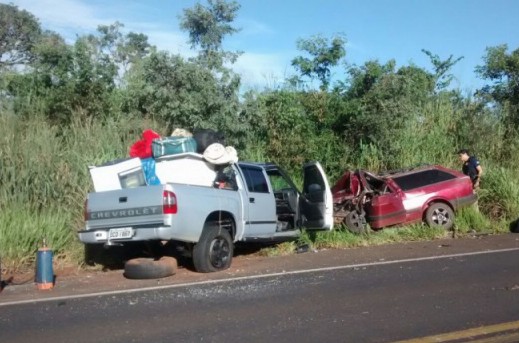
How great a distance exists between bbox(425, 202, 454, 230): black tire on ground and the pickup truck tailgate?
768 centimetres

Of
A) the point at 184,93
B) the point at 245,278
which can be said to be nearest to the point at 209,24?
the point at 184,93

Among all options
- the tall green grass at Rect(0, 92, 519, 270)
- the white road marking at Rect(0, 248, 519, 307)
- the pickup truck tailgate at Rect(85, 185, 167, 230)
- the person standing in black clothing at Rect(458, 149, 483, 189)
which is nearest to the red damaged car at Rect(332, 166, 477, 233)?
the tall green grass at Rect(0, 92, 519, 270)

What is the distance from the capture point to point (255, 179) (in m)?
12.4

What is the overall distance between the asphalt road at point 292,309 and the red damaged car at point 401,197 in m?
4.87

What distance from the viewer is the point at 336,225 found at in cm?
1523

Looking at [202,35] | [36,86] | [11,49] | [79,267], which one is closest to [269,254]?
[79,267]

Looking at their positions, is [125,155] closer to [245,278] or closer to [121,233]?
[121,233]

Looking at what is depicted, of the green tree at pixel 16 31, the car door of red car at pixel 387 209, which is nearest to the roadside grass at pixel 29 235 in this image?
the car door of red car at pixel 387 209

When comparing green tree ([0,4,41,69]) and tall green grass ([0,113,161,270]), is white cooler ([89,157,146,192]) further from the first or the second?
green tree ([0,4,41,69])

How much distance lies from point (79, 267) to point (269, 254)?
3756mm

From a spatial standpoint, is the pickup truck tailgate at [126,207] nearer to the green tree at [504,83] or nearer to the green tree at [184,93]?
the green tree at [184,93]

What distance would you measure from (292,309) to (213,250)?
363cm

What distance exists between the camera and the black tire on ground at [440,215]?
15.4 m

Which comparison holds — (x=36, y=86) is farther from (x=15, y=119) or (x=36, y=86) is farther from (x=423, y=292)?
(x=423, y=292)
